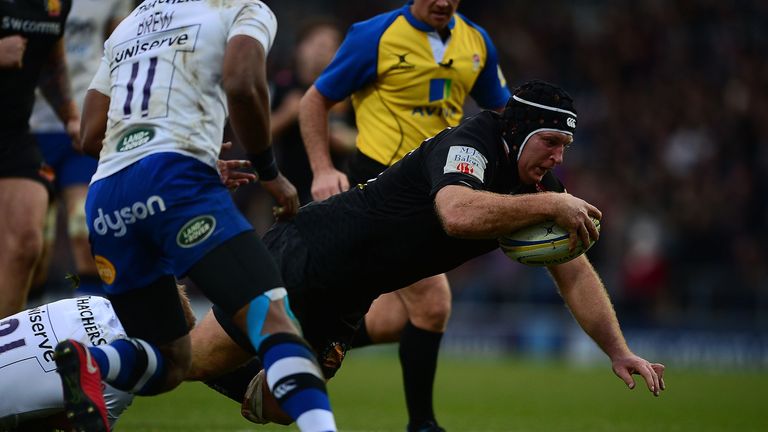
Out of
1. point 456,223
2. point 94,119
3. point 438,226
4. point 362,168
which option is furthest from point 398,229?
point 362,168

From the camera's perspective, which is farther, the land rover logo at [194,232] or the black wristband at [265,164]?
the black wristband at [265,164]

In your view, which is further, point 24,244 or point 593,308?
point 24,244

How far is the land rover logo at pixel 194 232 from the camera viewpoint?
4.38m

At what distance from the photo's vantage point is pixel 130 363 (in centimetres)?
464

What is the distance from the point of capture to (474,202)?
4.84 metres

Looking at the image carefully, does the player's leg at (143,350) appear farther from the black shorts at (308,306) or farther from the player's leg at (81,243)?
the player's leg at (81,243)

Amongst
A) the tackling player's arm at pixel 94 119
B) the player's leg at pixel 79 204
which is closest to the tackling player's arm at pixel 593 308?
the tackling player's arm at pixel 94 119

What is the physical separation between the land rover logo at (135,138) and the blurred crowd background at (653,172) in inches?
514

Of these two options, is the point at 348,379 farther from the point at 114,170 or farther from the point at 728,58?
the point at 728,58

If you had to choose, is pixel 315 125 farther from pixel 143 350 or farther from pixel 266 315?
pixel 266 315

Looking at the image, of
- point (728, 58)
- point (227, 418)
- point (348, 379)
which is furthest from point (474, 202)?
point (728, 58)

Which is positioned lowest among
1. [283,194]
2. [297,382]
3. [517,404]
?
[517,404]

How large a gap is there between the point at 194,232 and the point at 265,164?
1.59 ft

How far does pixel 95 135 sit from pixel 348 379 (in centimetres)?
801
